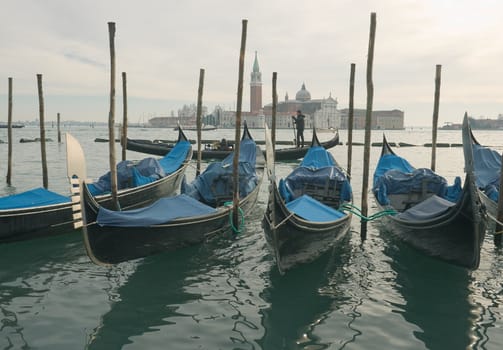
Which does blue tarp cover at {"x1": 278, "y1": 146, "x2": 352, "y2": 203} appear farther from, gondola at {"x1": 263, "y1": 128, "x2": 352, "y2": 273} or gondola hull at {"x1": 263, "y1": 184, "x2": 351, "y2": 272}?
gondola hull at {"x1": 263, "y1": 184, "x2": 351, "y2": 272}

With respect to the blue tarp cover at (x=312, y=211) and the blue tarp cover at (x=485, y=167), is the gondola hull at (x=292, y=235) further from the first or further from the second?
the blue tarp cover at (x=485, y=167)

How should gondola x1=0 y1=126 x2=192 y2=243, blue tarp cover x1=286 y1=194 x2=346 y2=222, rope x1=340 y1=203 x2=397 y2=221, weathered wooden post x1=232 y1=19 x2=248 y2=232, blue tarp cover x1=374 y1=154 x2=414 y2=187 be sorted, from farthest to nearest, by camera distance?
blue tarp cover x1=374 y1=154 x2=414 y2=187
weathered wooden post x1=232 y1=19 x2=248 y2=232
rope x1=340 y1=203 x2=397 y2=221
gondola x1=0 y1=126 x2=192 y2=243
blue tarp cover x1=286 y1=194 x2=346 y2=222

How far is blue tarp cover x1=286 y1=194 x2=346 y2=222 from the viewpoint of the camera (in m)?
5.54

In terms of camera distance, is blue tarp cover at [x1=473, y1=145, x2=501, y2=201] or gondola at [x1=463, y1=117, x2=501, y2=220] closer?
gondola at [x1=463, y1=117, x2=501, y2=220]

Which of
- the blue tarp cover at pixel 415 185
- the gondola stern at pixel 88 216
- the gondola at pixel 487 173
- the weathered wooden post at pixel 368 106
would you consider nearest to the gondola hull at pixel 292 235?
the weathered wooden post at pixel 368 106

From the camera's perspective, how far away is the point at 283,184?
7.10 meters

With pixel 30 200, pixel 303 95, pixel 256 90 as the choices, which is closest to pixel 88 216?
pixel 30 200

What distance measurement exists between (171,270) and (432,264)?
3.35m

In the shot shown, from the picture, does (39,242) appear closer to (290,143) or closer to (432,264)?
(432,264)

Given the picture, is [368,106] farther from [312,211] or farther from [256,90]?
[256,90]

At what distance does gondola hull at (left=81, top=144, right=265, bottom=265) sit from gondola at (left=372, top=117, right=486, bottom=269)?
262 cm

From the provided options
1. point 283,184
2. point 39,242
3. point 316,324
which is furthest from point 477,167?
point 39,242

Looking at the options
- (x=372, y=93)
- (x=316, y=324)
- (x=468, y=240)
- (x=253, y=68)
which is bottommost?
(x=316, y=324)

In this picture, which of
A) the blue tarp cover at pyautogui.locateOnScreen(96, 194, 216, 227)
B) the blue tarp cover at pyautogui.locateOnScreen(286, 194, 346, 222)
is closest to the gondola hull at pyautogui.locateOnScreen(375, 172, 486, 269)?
the blue tarp cover at pyautogui.locateOnScreen(286, 194, 346, 222)
